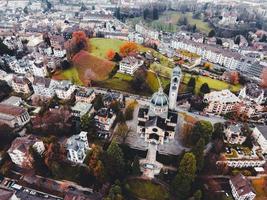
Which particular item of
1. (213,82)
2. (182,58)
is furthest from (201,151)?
(182,58)

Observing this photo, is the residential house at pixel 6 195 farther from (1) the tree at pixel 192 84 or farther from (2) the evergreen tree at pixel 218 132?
(1) the tree at pixel 192 84

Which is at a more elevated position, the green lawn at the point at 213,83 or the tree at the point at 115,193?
the green lawn at the point at 213,83

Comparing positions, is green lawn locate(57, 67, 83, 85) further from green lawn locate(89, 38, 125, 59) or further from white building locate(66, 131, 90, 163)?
white building locate(66, 131, 90, 163)

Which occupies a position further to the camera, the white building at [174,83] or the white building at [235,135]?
the white building at [174,83]

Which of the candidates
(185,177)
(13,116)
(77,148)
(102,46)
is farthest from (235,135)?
(102,46)

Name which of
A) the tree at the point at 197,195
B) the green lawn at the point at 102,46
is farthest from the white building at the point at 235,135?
the green lawn at the point at 102,46

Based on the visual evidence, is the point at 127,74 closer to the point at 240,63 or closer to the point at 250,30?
the point at 240,63
